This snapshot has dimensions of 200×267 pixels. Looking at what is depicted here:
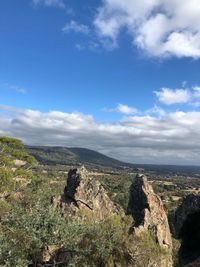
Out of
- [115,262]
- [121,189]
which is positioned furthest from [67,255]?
[121,189]

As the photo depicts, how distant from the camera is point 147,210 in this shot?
152 feet

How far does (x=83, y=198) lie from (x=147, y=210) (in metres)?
8.06

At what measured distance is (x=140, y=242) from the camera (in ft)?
102

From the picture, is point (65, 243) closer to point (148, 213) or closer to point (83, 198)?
point (83, 198)

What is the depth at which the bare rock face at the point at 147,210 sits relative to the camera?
41.5 meters

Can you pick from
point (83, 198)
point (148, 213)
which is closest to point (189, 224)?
point (148, 213)

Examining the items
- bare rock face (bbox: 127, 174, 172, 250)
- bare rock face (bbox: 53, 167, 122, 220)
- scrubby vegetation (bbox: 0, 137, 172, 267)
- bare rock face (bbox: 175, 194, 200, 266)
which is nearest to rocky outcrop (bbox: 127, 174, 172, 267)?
Answer: bare rock face (bbox: 127, 174, 172, 250)

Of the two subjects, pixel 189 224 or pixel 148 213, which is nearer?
pixel 189 224

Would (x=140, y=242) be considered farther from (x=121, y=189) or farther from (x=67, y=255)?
(x=121, y=189)

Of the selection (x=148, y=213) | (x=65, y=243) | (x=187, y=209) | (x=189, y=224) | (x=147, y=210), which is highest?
(x=187, y=209)

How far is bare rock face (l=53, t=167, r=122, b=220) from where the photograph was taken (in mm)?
44088

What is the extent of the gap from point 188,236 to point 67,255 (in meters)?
11.4

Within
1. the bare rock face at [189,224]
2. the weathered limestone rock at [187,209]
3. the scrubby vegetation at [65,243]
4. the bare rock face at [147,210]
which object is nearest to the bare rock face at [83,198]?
the bare rock face at [147,210]

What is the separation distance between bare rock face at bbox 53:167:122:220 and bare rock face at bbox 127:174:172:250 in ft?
8.82
